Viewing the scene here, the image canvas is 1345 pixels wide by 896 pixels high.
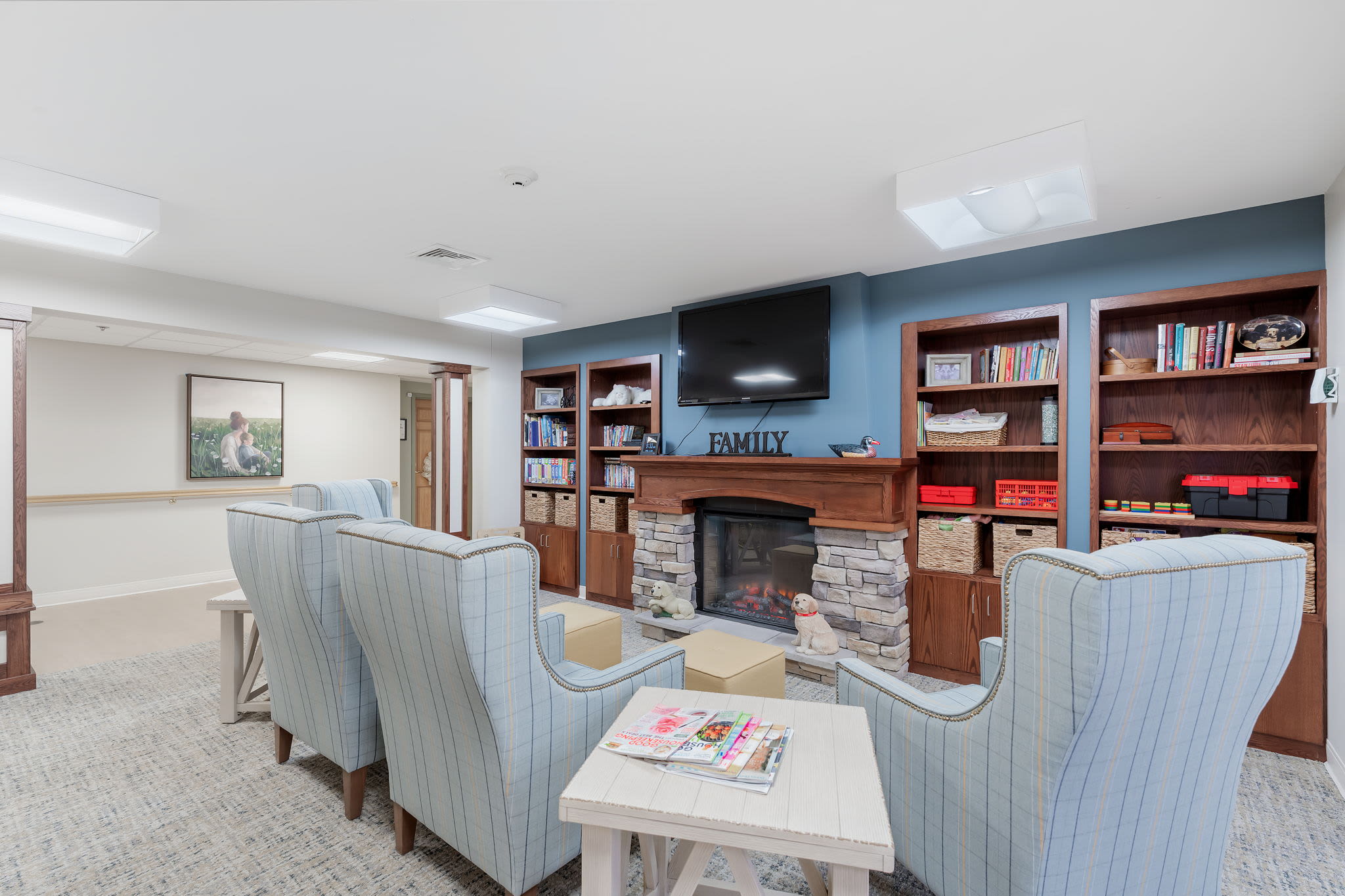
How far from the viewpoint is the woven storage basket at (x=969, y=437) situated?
11.5ft

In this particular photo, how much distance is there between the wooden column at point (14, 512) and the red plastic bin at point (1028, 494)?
5364 millimetres

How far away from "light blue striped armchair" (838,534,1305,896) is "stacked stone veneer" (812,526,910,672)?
6.73 ft

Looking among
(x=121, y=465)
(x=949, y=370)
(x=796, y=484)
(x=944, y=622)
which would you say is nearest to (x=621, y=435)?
(x=796, y=484)

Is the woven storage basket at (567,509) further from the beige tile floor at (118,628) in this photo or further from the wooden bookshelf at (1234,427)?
the wooden bookshelf at (1234,427)

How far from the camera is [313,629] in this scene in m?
2.12

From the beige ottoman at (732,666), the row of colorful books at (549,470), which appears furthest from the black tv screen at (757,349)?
the beige ottoman at (732,666)

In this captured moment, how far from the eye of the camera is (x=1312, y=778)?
2.51 metres

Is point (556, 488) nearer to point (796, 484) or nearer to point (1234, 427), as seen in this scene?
point (796, 484)

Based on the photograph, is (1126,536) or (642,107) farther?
(1126,536)

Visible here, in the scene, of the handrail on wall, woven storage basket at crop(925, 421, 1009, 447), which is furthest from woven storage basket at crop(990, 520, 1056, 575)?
the handrail on wall

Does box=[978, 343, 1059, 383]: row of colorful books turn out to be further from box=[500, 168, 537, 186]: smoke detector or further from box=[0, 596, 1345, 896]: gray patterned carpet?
box=[500, 168, 537, 186]: smoke detector

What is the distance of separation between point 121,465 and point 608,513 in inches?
175

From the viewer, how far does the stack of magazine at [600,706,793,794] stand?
1.29 m

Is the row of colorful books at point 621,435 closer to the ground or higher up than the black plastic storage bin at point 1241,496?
higher up
